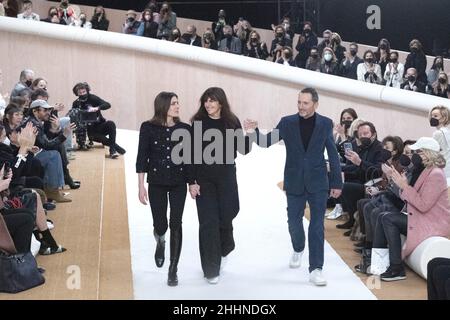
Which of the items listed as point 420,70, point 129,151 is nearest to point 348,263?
point 129,151

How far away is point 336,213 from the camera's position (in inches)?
352

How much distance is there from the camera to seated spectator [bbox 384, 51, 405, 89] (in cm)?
1298

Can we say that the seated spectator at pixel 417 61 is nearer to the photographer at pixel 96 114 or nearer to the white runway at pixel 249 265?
the white runway at pixel 249 265

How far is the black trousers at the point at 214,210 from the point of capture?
6719mm

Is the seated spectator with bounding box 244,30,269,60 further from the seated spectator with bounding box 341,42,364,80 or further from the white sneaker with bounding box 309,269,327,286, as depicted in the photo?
the white sneaker with bounding box 309,269,327,286

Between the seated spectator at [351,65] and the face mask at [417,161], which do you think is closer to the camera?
the face mask at [417,161]

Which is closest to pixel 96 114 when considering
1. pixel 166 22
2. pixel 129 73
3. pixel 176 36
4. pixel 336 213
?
pixel 129 73

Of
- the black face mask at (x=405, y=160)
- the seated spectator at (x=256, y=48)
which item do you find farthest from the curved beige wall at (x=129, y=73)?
the black face mask at (x=405, y=160)

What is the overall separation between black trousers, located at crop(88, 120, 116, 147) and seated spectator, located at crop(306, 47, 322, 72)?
3.60 m

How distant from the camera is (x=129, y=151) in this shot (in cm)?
1246

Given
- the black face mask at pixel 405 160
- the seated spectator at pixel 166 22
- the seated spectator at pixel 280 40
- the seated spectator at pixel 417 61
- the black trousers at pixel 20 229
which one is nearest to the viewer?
the black trousers at pixel 20 229

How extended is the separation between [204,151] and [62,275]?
1.37 meters

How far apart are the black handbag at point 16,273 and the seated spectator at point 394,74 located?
7.88 meters

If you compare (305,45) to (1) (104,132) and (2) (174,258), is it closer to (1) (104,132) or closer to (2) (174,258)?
(1) (104,132)
